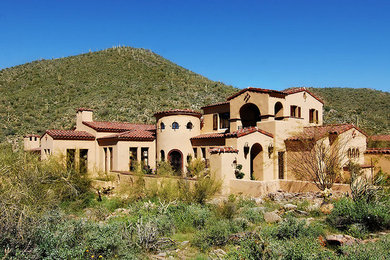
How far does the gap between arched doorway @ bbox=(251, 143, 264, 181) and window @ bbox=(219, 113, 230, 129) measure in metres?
4.25

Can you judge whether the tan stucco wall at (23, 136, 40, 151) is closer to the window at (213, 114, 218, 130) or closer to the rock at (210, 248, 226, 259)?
the window at (213, 114, 218, 130)

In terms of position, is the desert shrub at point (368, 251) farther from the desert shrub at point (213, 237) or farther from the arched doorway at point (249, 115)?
the arched doorway at point (249, 115)

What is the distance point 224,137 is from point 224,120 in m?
3.83

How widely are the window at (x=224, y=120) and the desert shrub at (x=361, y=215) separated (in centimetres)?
1477

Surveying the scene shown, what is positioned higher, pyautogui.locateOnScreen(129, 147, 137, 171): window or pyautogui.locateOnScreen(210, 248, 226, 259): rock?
pyautogui.locateOnScreen(129, 147, 137, 171): window

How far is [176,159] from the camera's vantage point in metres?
26.6

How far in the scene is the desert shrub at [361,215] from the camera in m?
11.0

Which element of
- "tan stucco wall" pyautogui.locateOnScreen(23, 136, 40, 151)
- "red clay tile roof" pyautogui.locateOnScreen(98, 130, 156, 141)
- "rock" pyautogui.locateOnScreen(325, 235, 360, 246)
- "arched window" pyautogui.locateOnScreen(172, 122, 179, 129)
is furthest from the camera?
"tan stucco wall" pyautogui.locateOnScreen(23, 136, 40, 151)

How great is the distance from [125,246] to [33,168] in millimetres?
9516

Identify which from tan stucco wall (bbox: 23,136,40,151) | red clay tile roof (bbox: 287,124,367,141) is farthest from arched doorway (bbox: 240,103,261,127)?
tan stucco wall (bbox: 23,136,40,151)

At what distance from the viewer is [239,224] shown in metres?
12.2

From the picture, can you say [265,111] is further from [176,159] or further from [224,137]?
[176,159]

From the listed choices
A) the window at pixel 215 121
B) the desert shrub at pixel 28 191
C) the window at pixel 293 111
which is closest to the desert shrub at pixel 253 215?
the desert shrub at pixel 28 191

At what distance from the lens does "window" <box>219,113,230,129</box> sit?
26394 mm
